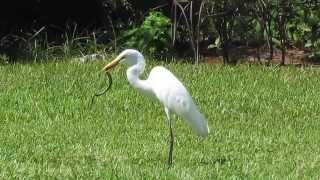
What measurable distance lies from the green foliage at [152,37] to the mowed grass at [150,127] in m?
1.98

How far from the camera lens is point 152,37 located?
12.2 m

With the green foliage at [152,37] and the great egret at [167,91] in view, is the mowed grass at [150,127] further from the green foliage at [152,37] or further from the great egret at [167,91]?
the green foliage at [152,37]

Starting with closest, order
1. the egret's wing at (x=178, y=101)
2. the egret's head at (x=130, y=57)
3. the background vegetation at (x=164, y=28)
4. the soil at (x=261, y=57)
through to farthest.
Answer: the egret's wing at (x=178, y=101)
the egret's head at (x=130, y=57)
the background vegetation at (x=164, y=28)
the soil at (x=261, y=57)

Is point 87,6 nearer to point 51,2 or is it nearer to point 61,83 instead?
point 51,2

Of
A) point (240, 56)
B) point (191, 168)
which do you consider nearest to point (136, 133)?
point (191, 168)

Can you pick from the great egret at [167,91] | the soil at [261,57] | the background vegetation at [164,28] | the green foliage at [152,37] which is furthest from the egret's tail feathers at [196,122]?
the green foliage at [152,37]

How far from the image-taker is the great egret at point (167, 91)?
6070 millimetres

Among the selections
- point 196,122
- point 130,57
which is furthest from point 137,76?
point 196,122

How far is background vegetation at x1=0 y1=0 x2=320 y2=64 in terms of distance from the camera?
37.9ft

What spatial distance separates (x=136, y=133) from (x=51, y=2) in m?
7.10

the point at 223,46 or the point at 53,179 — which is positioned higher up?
the point at 223,46

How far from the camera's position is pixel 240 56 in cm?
1259

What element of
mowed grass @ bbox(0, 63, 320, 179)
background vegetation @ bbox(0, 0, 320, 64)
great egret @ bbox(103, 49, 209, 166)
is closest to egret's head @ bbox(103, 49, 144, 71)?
great egret @ bbox(103, 49, 209, 166)

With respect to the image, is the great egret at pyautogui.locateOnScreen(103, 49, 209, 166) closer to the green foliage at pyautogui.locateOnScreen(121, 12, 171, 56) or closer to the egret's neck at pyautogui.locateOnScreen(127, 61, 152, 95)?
the egret's neck at pyautogui.locateOnScreen(127, 61, 152, 95)
